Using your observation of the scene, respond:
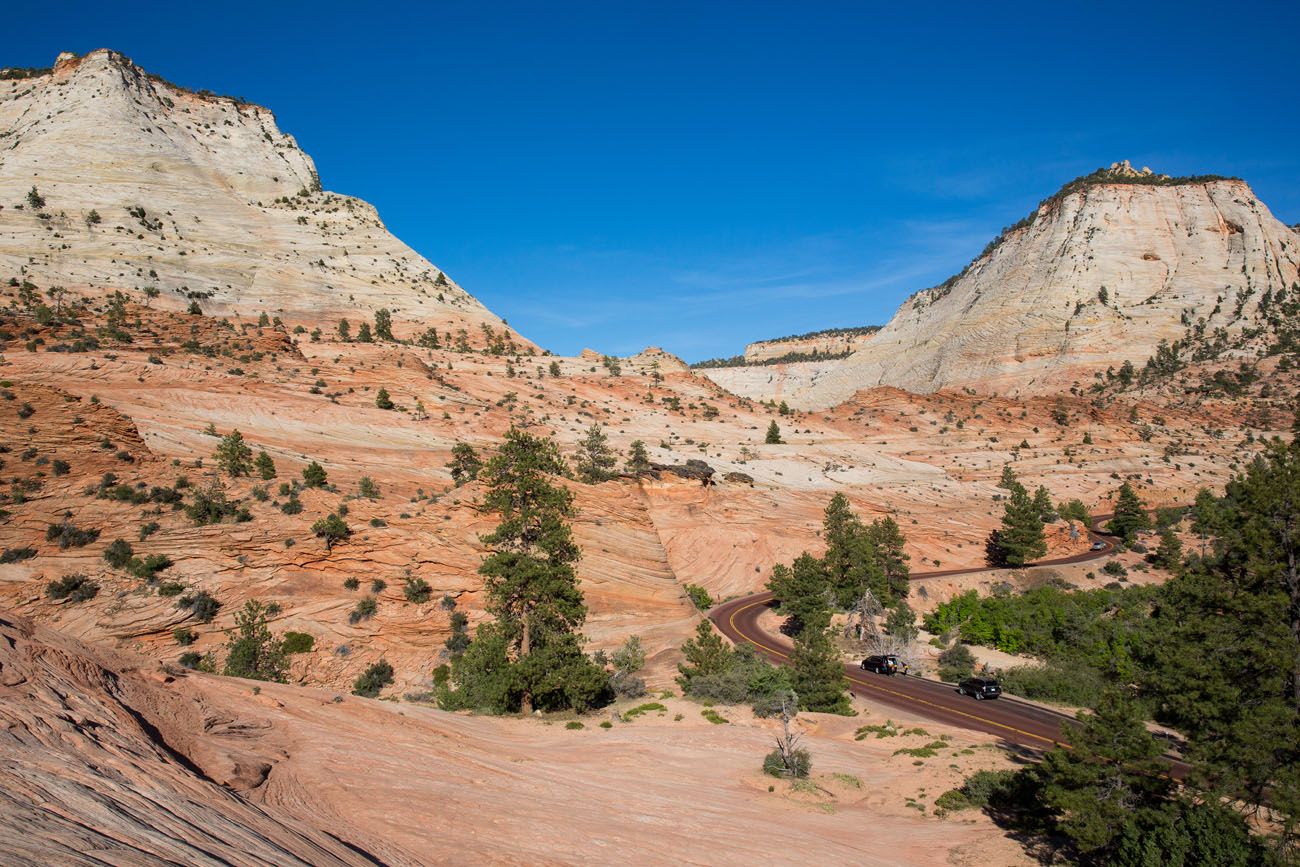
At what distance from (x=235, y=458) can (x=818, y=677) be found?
A: 31.7 metres

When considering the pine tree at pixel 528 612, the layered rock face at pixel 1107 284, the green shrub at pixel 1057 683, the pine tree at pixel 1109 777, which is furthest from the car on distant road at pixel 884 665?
the layered rock face at pixel 1107 284

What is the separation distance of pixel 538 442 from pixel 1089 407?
8484cm

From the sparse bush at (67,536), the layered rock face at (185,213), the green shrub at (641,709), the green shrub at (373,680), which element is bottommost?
the green shrub at (373,680)

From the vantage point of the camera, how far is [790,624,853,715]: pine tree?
28469 millimetres

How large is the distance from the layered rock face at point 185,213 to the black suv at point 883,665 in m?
74.5

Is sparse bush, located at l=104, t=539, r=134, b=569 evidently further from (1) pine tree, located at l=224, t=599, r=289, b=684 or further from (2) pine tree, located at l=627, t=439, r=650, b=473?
(2) pine tree, located at l=627, t=439, r=650, b=473

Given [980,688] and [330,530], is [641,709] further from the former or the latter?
[980,688]

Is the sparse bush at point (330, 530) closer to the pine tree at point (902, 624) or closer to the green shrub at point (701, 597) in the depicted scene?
the green shrub at point (701, 597)

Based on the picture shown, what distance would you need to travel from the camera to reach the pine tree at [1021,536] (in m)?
56.5

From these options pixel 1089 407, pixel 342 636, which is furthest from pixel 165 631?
pixel 1089 407

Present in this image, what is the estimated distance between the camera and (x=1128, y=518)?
6247 centimetres

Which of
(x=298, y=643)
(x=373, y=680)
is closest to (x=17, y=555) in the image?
(x=298, y=643)

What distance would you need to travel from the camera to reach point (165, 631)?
26.1 meters

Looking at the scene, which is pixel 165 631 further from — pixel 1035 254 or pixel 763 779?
pixel 1035 254
